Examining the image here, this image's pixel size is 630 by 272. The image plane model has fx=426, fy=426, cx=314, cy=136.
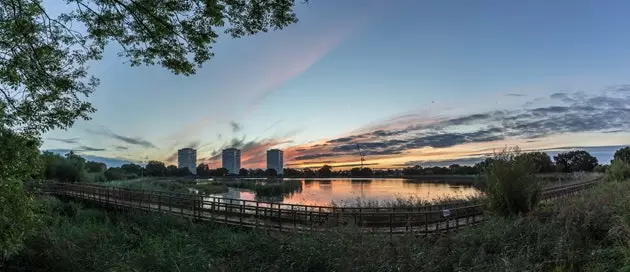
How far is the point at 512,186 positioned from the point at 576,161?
Result: 5227 inches

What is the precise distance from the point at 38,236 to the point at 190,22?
7.86 metres

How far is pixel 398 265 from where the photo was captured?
7926 mm

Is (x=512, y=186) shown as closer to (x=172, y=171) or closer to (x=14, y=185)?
(x=14, y=185)

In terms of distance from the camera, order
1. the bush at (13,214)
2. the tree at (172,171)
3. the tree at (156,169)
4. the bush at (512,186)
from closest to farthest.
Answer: the bush at (13,214) < the bush at (512,186) < the tree at (156,169) < the tree at (172,171)

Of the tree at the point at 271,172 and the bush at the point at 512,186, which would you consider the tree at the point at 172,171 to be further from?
the bush at the point at 512,186

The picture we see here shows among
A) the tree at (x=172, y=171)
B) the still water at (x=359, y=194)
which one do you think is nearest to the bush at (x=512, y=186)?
the still water at (x=359, y=194)

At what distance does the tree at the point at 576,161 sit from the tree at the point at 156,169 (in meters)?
133

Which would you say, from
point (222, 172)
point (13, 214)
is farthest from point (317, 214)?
point (222, 172)

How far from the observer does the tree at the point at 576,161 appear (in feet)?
395

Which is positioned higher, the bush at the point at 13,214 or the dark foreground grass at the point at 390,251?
the bush at the point at 13,214

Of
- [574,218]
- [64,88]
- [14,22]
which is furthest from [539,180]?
[14,22]

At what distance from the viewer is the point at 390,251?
354 inches

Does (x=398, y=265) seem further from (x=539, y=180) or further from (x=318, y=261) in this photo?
(x=539, y=180)

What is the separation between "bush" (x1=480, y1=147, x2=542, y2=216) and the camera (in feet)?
50.4
